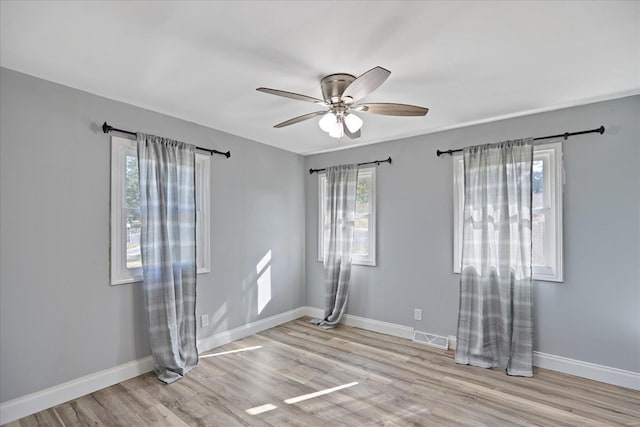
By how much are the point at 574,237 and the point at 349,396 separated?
8.27 ft

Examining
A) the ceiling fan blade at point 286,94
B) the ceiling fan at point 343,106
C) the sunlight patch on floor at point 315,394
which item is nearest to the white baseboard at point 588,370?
the sunlight patch on floor at point 315,394

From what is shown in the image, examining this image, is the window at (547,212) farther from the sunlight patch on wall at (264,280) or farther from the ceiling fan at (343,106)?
the sunlight patch on wall at (264,280)

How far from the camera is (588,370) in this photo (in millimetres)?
2879

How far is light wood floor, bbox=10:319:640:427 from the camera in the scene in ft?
7.59

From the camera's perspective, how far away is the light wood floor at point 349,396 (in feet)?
7.59

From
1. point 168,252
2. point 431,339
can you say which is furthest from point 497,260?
point 168,252

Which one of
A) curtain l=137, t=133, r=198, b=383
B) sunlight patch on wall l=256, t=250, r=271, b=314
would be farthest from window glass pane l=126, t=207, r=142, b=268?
sunlight patch on wall l=256, t=250, r=271, b=314

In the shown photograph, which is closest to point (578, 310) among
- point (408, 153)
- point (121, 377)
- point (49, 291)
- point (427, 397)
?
point (427, 397)

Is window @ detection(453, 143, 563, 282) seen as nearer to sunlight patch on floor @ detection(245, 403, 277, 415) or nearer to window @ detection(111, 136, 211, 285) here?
sunlight patch on floor @ detection(245, 403, 277, 415)

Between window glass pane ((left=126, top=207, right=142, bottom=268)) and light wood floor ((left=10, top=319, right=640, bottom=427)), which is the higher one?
window glass pane ((left=126, top=207, right=142, bottom=268))

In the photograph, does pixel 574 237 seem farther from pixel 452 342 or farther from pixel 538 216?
pixel 452 342

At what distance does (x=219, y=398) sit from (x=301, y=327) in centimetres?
185

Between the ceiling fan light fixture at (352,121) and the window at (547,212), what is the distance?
1.95 meters

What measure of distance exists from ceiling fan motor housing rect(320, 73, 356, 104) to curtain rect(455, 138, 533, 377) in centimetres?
179
